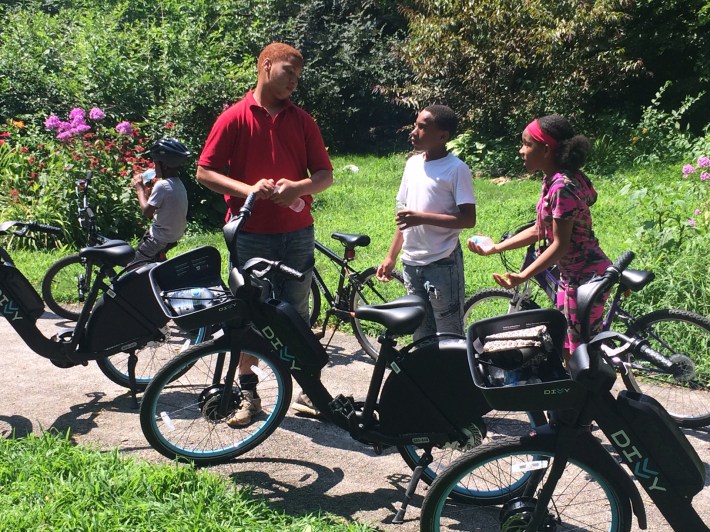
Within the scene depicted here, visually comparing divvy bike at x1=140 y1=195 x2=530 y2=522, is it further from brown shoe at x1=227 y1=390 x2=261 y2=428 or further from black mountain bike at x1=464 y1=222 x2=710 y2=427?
black mountain bike at x1=464 y1=222 x2=710 y2=427

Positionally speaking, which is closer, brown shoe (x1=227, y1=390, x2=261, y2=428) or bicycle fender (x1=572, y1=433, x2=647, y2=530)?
bicycle fender (x1=572, y1=433, x2=647, y2=530)

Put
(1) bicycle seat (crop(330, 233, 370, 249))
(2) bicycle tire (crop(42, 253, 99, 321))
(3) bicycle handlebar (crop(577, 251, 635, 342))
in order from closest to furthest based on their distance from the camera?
(3) bicycle handlebar (crop(577, 251, 635, 342)) < (1) bicycle seat (crop(330, 233, 370, 249)) < (2) bicycle tire (crop(42, 253, 99, 321))

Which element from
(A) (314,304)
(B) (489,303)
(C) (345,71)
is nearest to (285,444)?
(A) (314,304)

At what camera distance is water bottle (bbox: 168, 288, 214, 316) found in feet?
12.6

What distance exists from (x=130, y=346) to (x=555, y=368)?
9.35 feet

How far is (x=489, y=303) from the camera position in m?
5.73

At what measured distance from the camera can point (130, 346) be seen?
4.77 m

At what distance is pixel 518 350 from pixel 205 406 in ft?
6.09

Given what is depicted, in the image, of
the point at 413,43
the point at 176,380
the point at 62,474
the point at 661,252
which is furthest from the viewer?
the point at 413,43

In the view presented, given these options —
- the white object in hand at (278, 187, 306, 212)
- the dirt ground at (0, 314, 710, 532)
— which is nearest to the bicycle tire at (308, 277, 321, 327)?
the dirt ground at (0, 314, 710, 532)

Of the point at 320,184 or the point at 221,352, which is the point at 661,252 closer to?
the point at 320,184

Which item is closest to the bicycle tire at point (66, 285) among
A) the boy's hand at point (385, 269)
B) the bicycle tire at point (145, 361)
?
the bicycle tire at point (145, 361)

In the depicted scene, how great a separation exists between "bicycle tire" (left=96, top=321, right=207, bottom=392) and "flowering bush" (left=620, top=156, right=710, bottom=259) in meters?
3.68

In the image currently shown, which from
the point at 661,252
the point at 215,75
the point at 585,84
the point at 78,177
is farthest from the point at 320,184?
the point at 585,84
